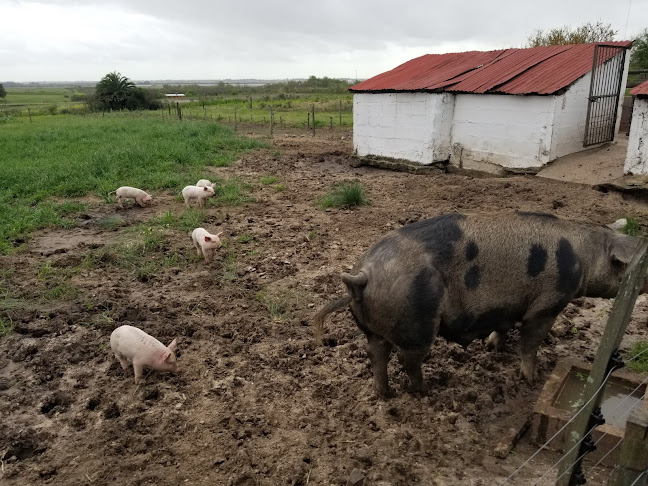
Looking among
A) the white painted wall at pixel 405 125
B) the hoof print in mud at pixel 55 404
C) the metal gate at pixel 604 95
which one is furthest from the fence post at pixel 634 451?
the white painted wall at pixel 405 125

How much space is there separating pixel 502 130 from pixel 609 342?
10592 mm

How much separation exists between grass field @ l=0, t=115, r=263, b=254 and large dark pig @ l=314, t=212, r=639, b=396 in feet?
20.8

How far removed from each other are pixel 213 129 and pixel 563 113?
13.3 metres

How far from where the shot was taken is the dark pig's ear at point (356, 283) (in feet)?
11.4

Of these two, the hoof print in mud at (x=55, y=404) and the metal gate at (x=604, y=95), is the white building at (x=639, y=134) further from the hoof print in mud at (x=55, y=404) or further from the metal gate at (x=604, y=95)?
the hoof print in mud at (x=55, y=404)

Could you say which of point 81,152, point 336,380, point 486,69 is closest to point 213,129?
point 81,152

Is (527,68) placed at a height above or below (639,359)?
above

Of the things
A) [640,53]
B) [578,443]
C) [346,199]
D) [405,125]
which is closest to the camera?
[578,443]

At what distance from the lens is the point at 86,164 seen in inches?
512

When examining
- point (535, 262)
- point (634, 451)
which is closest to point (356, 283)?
point (535, 262)

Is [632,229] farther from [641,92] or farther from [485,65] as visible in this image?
[485,65]

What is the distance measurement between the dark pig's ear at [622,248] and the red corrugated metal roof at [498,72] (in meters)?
7.60

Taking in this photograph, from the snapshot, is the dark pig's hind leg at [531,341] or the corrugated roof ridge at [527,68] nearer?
the dark pig's hind leg at [531,341]

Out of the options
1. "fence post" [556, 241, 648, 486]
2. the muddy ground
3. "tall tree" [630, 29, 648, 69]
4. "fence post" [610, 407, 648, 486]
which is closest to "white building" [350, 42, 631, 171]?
the muddy ground
